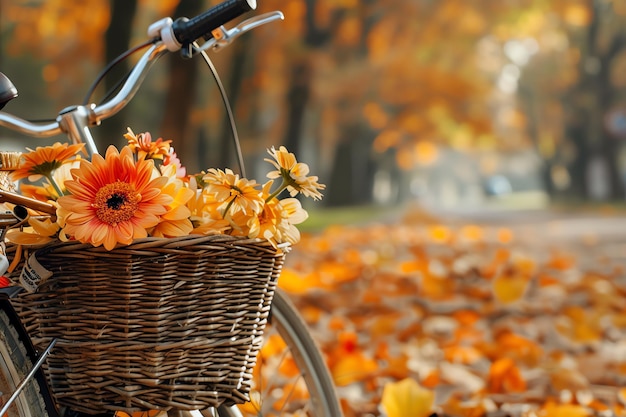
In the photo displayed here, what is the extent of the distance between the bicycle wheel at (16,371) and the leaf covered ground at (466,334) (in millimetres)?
1450

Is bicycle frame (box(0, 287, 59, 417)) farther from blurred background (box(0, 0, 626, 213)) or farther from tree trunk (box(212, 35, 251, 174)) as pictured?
tree trunk (box(212, 35, 251, 174))

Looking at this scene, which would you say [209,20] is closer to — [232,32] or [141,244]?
[232,32]

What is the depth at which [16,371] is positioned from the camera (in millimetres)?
1625

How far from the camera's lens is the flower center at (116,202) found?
5.27ft

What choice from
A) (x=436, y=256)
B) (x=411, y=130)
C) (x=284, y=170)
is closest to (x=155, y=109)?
(x=411, y=130)

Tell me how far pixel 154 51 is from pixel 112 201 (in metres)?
0.53

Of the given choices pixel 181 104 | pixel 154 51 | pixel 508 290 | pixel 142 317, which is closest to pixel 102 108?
pixel 154 51

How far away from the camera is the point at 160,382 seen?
172cm

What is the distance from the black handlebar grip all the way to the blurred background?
221 inches

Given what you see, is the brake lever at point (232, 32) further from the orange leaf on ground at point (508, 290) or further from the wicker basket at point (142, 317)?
the orange leaf on ground at point (508, 290)

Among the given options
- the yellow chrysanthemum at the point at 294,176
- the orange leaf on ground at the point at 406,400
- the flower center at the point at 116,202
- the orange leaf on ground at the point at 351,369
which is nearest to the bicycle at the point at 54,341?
the flower center at the point at 116,202

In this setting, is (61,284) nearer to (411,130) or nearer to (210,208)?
(210,208)

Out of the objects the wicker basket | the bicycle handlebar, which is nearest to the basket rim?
the wicker basket

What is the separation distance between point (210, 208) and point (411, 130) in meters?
33.9
